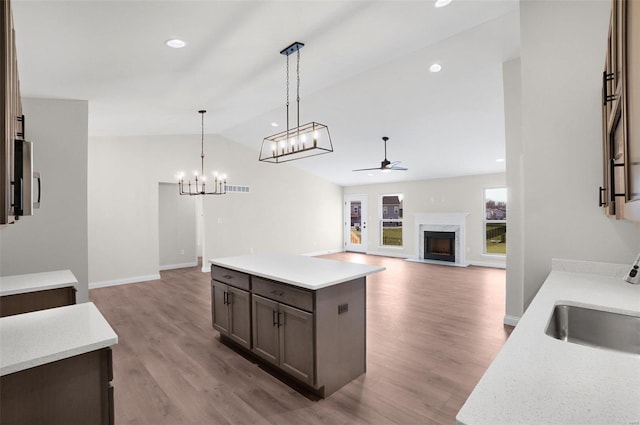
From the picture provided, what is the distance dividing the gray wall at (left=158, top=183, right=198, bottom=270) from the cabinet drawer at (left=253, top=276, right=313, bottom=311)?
6040 mm

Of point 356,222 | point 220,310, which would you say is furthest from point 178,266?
point 356,222

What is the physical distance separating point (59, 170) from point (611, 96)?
5046 mm

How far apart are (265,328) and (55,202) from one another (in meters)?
3.06

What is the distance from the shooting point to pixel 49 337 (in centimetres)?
151

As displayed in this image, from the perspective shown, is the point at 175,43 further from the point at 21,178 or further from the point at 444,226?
the point at 444,226

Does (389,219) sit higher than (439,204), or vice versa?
(439,204)

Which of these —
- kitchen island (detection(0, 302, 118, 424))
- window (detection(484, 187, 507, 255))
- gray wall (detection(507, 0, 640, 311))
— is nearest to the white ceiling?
gray wall (detection(507, 0, 640, 311))

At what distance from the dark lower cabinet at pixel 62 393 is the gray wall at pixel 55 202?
3.09m

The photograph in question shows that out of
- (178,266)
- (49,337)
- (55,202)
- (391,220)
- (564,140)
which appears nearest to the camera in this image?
(49,337)

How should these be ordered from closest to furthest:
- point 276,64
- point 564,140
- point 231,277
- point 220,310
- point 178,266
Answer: point 564,140
point 231,277
point 220,310
point 276,64
point 178,266

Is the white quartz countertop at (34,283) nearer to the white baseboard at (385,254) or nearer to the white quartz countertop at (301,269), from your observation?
the white quartz countertop at (301,269)

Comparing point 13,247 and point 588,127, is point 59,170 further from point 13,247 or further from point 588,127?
point 588,127

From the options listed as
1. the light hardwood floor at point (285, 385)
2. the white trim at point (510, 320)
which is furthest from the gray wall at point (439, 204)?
the white trim at point (510, 320)

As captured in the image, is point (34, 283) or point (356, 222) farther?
point (356, 222)
